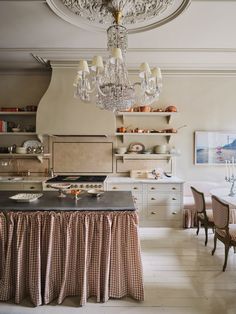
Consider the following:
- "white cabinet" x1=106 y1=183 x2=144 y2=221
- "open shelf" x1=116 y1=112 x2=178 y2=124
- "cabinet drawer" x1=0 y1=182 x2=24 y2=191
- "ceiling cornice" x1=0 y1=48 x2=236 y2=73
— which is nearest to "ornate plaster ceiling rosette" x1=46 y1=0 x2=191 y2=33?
"ceiling cornice" x1=0 y1=48 x2=236 y2=73

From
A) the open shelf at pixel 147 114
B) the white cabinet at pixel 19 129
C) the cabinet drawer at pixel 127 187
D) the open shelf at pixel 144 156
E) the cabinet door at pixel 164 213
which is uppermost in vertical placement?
the open shelf at pixel 147 114

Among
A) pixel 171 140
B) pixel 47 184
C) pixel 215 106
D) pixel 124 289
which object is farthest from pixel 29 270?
pixel 215 106

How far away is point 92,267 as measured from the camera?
232 cm

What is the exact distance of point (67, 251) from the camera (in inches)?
89.7

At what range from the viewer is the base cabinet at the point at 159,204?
172 inches

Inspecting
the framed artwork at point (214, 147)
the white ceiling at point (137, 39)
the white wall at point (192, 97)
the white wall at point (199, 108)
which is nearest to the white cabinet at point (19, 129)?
the white wall at point (192, 97)

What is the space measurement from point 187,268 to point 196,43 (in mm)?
3084

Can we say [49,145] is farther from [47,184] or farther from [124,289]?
[124,289]

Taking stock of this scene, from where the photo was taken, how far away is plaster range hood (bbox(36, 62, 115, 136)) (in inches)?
174

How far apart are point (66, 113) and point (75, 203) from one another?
237 centimetres

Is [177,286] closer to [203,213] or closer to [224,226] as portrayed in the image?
[224,226]

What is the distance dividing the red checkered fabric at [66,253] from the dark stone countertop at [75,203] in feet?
0.18

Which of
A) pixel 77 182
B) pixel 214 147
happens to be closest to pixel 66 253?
pixel 77 182

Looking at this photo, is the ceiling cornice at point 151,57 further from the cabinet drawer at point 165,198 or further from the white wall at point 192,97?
the cabinet drawer at point 165,198
